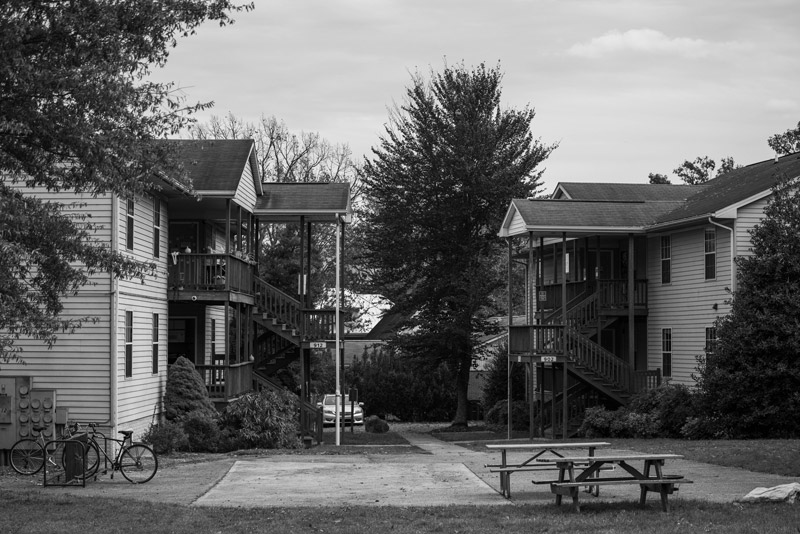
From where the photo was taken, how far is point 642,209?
3403cm

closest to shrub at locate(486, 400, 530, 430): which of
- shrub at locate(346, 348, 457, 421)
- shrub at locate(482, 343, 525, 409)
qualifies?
shrub at locate(482, 343, 525, 409)

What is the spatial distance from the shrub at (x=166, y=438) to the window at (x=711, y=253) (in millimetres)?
16278

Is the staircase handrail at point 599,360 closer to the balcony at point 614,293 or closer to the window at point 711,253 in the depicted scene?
the balcony at point 614,293

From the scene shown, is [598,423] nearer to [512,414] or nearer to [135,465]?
[512,414]

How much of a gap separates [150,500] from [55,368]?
9.14 meters

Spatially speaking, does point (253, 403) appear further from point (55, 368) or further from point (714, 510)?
point (714, 510)

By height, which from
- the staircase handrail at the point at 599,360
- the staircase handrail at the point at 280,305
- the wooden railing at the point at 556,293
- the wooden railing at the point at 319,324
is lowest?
the staircase handrail at the point at 599,360

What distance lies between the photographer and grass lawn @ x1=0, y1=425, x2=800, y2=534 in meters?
12.3

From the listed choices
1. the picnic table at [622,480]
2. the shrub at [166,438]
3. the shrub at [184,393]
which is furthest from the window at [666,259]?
the picnic table at [622,480]

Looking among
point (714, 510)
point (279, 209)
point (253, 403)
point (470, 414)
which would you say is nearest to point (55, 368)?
point (253, 403)

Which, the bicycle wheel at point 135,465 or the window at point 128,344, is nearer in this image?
the bicycle wheel at point 135,465

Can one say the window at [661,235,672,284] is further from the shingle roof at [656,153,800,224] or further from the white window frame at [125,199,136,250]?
the white window frame at [125,199,136,250]

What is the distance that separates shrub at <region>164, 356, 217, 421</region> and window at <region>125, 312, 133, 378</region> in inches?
110

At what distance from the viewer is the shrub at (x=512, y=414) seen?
3906 cm
